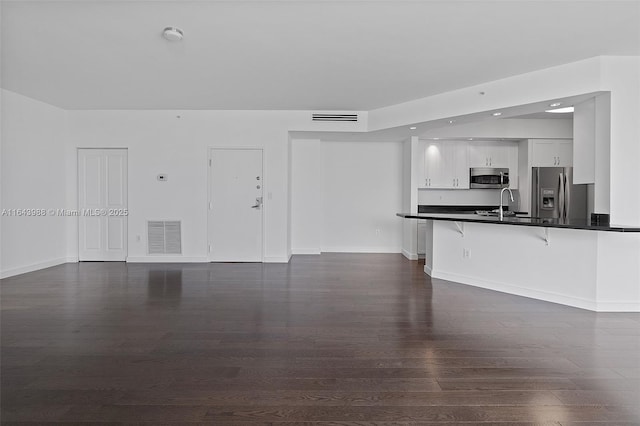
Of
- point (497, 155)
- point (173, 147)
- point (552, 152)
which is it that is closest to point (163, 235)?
point (173, 147)

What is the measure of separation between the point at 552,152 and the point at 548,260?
12.3 ft

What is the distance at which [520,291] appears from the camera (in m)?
4.22

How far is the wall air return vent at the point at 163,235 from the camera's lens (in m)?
6.28

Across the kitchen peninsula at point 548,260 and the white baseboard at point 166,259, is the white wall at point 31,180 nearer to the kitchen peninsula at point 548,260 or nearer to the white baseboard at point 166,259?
the white baseboard at point 166,259

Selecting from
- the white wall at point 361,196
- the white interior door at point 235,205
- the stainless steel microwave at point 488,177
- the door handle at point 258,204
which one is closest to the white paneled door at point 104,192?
the white interior door at point 235,205

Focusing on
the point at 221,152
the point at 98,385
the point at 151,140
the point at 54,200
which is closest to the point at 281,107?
the point at 221,152

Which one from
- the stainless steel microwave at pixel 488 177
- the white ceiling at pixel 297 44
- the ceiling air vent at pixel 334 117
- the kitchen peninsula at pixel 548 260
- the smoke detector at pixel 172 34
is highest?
the white ceiling at pixel 297 44

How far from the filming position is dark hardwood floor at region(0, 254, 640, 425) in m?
1.91

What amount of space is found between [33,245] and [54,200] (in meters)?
0.84

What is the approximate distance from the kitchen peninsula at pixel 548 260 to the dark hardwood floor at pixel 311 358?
251 millimetres

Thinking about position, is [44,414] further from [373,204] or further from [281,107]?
[373,204]

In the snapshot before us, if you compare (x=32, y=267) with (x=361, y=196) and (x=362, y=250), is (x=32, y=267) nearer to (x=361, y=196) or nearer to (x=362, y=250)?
(x=362, y=250)

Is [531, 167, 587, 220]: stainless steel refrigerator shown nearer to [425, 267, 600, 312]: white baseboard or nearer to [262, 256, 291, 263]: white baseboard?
[425, 267, 600, 312]: white baseboard

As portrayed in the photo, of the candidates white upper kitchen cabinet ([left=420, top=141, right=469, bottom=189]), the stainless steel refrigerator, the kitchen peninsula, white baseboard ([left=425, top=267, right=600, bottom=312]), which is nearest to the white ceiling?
the kitchen peninsula
